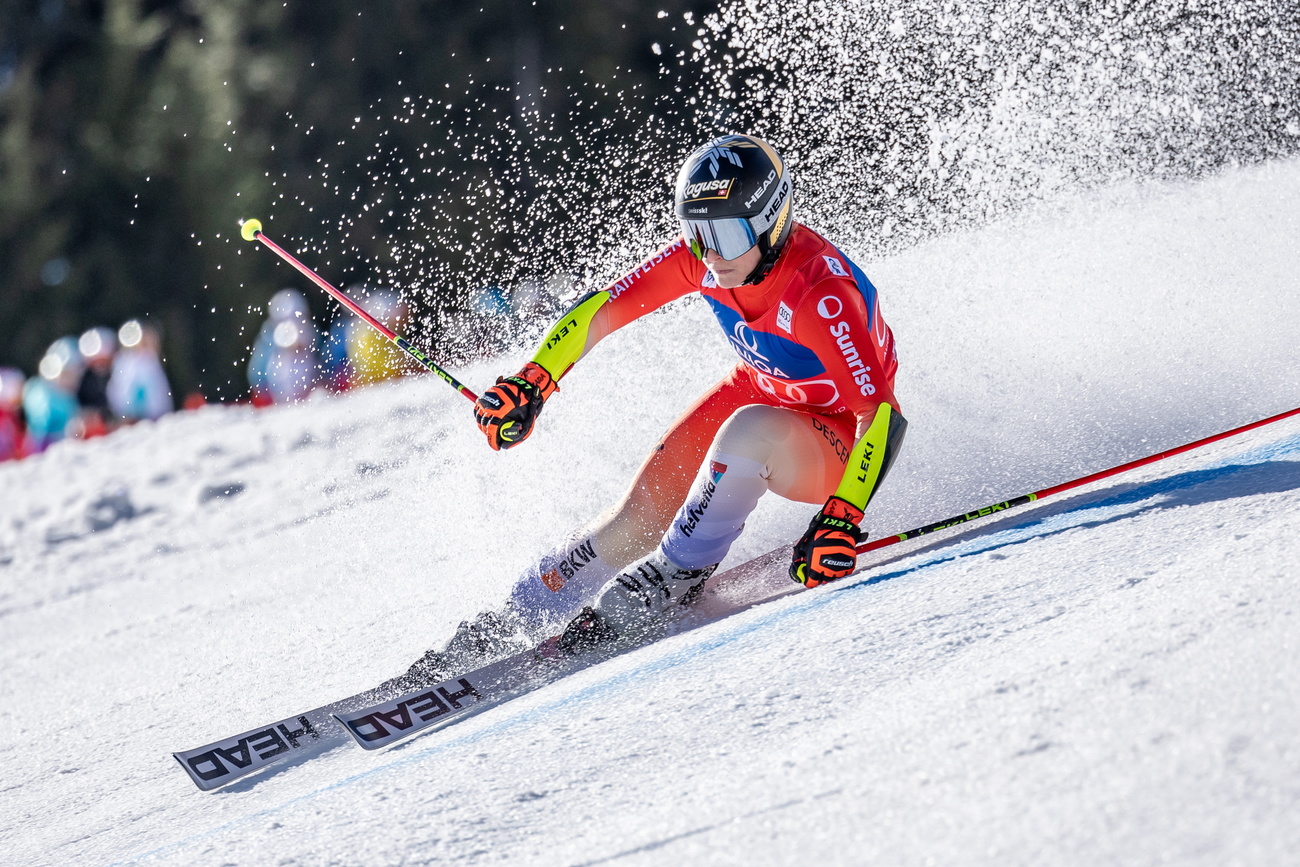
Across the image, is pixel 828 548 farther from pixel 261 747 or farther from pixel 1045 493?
pixel 261 747

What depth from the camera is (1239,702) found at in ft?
5.06

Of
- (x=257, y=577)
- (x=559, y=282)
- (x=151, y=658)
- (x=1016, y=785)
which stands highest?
(x=559, y=282)

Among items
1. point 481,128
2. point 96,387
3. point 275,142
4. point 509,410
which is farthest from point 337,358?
point 509,410

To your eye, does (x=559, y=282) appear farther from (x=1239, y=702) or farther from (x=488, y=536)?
(x=1239, y=702)

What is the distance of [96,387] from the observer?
11.0 meters

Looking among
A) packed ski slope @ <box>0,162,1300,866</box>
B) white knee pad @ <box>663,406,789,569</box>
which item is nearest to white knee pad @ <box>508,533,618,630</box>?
white knee pad @ <box>663,406,789,569</box>

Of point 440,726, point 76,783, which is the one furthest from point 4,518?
point 440,726

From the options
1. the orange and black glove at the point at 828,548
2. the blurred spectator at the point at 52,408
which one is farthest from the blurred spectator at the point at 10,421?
the orange and black glove at the point at 828,548

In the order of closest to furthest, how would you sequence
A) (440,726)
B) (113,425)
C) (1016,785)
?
1. (1016,785)
2. (440,726)
3. (113,425)

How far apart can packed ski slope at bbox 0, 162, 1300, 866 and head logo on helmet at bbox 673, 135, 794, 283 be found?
0.90 meters

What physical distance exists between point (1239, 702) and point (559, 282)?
7.55 m

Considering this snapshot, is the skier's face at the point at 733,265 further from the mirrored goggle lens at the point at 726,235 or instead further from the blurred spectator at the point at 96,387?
the blurred spectator at the point at 96,387

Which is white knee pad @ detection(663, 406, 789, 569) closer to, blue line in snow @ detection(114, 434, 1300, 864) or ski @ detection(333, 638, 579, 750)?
blue line in snow @ detection(114, 434, 1300, 864)

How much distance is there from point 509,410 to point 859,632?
49.4 inches
